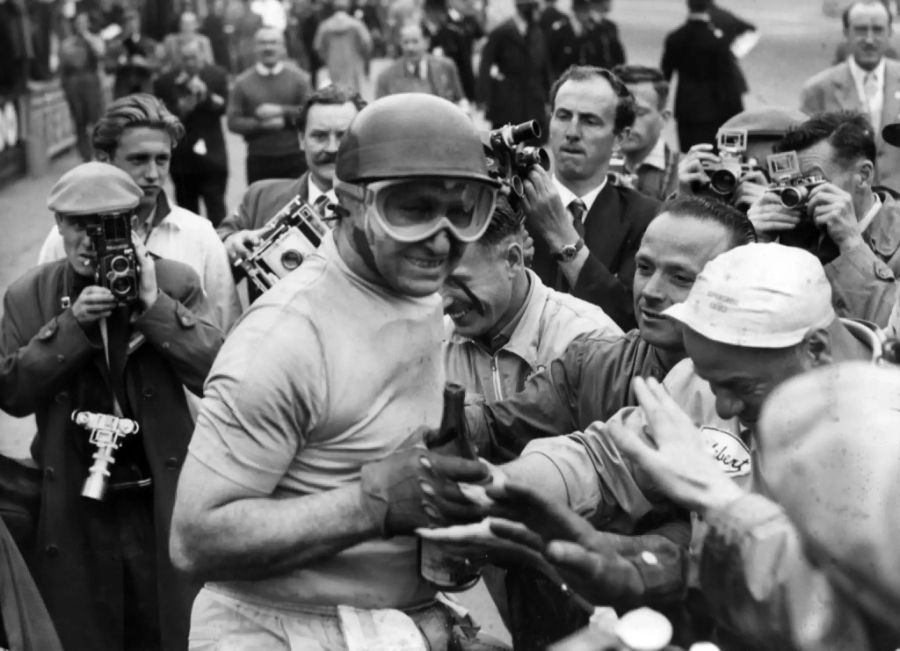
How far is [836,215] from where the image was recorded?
5.62 m

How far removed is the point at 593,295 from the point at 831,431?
3.51 m

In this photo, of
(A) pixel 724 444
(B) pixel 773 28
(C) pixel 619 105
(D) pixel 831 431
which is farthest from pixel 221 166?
(B) pixel 773 28

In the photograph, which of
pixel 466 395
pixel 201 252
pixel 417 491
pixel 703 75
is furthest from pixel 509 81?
pixel 417 491

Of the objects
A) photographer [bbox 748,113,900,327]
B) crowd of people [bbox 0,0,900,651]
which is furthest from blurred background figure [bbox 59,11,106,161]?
photographer [bbox 748,113,900,327]

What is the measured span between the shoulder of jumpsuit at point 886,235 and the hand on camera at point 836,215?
45 cm

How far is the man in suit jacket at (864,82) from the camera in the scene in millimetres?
9477

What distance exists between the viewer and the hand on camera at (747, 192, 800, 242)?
571 cm

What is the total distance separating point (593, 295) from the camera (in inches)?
234

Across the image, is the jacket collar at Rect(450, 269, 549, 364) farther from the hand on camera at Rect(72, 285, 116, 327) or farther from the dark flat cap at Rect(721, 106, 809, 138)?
the dark flat cap at Rect(721, 106, 809, 138)

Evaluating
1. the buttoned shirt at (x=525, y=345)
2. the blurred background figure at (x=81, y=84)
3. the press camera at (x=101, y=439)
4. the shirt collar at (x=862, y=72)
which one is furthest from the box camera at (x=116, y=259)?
the blurred background figure at (x=81, y=84)

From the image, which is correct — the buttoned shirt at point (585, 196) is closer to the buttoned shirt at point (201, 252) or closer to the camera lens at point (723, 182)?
the camera lens at point (723, 182)

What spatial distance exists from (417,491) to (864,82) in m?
7.43

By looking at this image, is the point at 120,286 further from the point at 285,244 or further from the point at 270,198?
the point at 270,198

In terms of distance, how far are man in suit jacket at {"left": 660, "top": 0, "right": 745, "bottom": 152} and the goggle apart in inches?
404
